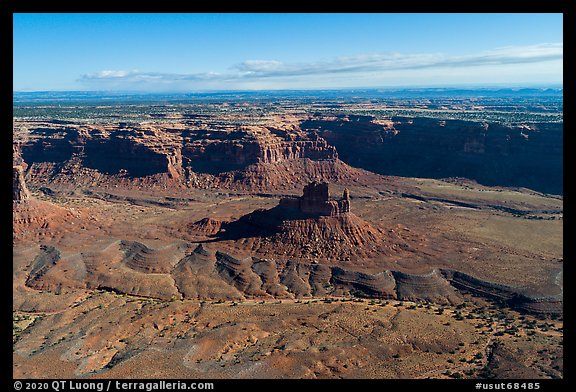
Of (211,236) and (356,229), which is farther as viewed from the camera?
(211,236)

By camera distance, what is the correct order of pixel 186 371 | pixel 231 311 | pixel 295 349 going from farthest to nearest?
pixel 231 311 → pixel 295 349 → pixel 186 371

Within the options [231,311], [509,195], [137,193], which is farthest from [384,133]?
[231,311]

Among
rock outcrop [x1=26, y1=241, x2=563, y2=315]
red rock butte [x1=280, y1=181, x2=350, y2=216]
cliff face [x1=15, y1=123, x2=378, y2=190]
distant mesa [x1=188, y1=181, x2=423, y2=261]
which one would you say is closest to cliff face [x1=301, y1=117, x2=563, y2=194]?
cliff face [x1=15, y1=123, x2=378, y2=190]

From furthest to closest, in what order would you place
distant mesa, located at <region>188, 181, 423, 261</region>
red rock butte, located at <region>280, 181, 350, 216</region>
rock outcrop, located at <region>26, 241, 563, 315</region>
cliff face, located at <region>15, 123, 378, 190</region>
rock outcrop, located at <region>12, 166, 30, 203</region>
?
1. cliff face, located at <region>15, 123, 378, 190</region>
2. rock outcrop, located at <region>12, 166, 30, 203</region>
3. red rock butte, located at <region>280, 181, 350, 216</region>
4. distant mesa, located at <region>188, 181, 423, 261</region>
5. rock outcrop, located at <region>26, 241, 563, 315</region>

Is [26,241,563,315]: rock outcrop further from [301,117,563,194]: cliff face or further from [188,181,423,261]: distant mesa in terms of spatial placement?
[301,117,563,194]: cliff face

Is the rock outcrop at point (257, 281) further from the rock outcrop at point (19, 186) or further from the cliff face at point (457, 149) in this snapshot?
the cliff face at point (457, 149)

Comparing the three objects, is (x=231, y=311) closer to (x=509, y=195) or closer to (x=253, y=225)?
(x=253, y=225)

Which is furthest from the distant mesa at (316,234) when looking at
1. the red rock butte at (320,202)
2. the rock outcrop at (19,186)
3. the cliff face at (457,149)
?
the cliff face at (457,149)
